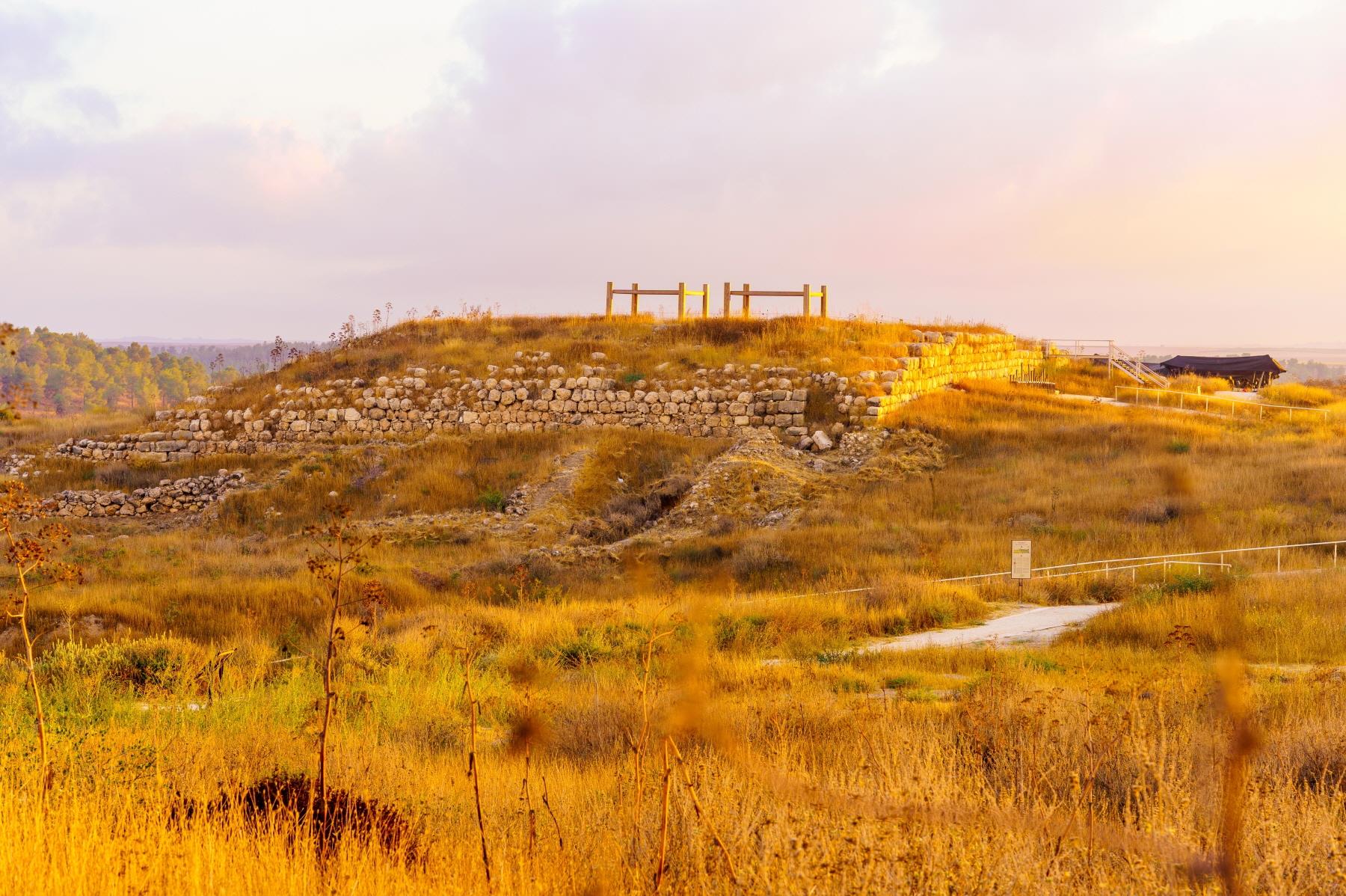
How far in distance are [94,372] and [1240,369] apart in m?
88.5

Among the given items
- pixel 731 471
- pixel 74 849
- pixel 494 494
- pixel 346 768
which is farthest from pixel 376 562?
pixel 74 849

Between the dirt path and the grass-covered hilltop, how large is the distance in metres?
0.19

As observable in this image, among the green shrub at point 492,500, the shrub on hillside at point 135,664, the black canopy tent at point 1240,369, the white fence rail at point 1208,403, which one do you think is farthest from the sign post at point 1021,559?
the black canopy tent at point 1240,369

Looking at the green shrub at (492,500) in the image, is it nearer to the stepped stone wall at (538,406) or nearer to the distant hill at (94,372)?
the stepped stone wall at (538,406)

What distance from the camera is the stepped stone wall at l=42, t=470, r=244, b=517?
2402 cm

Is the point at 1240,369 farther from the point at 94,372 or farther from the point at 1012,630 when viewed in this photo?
the point at 94,372

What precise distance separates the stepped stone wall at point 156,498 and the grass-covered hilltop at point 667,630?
0.11m

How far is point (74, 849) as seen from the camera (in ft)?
12.7

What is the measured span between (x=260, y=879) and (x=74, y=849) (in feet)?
2.57

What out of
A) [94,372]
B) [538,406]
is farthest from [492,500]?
[94,372]

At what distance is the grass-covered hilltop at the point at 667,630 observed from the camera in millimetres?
3961

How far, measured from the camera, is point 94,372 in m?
88.1

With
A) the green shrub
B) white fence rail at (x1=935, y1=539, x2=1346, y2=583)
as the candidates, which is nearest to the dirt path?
white fence rail at (x1=935, y1=539, x2=1346, y2=583)

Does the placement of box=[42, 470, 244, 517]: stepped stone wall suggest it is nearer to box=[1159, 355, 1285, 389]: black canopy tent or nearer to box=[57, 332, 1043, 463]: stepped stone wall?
box=[57, 332, 1043, 463]: stepped stone wall
